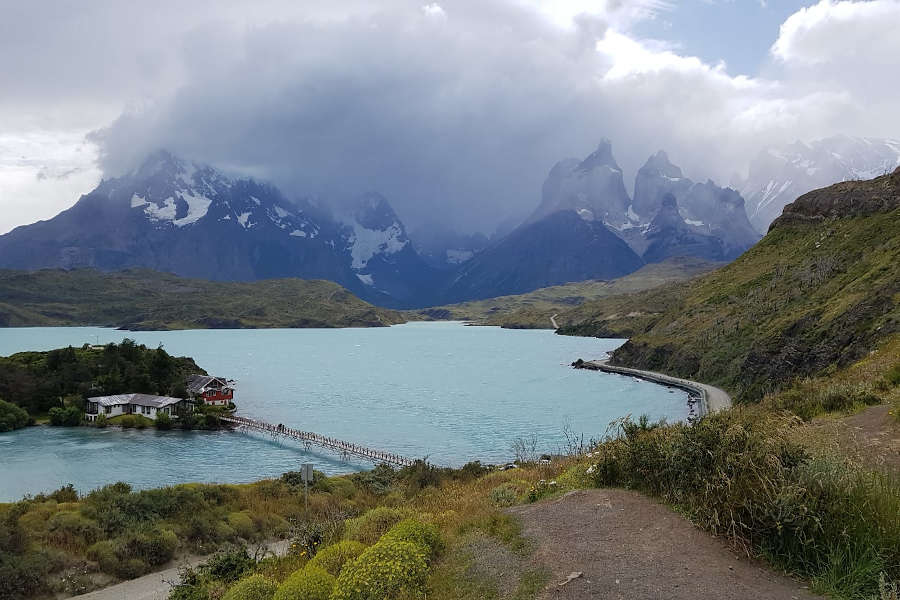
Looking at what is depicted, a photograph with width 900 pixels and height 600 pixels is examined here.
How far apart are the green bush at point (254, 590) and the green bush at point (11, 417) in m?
82.0

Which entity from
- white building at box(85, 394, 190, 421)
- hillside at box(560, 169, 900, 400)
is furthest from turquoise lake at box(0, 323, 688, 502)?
hillside at box(560, 169, 900, 400)

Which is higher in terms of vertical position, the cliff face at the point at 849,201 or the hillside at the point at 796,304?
the cliff face at the point at 849,201

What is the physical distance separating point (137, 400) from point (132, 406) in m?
1.04

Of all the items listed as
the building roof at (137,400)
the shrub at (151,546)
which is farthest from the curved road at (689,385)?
the building roof at (137,400)

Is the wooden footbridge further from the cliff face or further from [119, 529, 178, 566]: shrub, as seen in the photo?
the cliff face

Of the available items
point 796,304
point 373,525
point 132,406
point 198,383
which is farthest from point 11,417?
point 796,304

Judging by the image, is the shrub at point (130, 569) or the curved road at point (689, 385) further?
the curved road at point (689, 385)

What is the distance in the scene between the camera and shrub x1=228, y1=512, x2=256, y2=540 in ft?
88.1

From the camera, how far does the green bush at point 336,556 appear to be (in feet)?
36.4

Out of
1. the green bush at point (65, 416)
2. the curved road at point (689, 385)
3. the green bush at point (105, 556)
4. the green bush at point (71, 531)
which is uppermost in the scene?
the green bush at point (71, 531)

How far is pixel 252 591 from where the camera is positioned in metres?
10.7

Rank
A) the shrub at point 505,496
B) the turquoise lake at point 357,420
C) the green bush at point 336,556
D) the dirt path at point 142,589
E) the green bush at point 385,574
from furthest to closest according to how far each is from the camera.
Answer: the turquoise lake at point 357,420 → the dirt path at point 142,589 → the shrub at point 505,496 → the green bush at point 336,556 → the green bush at point 385,574

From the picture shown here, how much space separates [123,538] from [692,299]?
436 feet

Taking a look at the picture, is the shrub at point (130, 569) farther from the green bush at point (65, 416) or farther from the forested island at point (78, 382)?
the green bush at point (65, 416)
